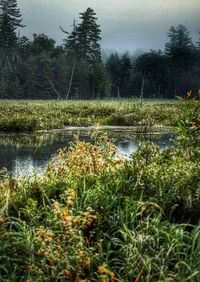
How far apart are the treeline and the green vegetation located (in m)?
59.5

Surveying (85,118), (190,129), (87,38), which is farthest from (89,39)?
(190,129)

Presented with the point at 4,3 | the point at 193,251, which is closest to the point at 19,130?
the point at 193,251

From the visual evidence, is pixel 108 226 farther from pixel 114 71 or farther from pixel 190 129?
pixel 114 71

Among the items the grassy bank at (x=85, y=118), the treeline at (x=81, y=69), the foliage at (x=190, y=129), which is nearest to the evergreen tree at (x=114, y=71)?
the treeline at (x=81, y=69)

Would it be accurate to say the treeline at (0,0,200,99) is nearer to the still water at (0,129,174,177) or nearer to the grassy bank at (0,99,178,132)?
the grassy bank at (0,99,178,132)

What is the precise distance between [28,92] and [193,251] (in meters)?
64.9

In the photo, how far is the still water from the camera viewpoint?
572 inches

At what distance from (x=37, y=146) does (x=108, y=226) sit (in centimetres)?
1301

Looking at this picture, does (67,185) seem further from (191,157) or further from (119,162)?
(191,157)

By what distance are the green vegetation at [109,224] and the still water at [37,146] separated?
549 cm

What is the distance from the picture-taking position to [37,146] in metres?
18.9

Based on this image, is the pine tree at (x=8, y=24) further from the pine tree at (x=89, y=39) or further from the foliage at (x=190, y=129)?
the foliage at (x=190, y=129)

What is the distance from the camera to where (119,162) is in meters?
8.33

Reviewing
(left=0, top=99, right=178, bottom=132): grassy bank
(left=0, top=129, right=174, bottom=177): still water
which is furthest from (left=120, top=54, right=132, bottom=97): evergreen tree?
(left=0, top=129, right=174, bottom=177): still water
